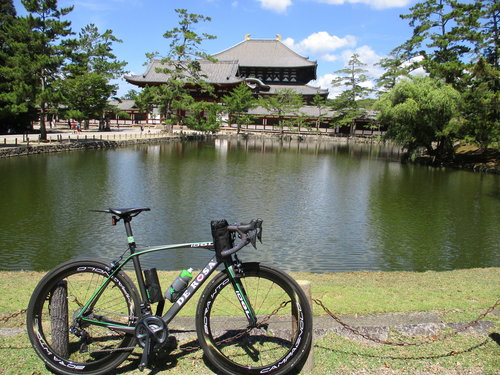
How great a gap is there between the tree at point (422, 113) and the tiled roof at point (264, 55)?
32.1 meters

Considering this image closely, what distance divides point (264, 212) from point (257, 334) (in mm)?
10338

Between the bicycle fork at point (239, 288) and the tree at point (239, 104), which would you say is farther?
the tree at point (239, 104)

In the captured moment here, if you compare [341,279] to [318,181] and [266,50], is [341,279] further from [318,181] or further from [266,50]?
[266,50]

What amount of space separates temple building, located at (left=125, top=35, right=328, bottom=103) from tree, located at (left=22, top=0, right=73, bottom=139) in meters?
28.3

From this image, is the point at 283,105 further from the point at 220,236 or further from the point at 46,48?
the point at 220,236

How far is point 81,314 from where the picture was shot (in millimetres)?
3162

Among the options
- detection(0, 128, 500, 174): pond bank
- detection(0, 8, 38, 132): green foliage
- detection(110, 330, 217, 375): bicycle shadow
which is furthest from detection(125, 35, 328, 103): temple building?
detection(110, 330, 217, 375): bicycle shadow

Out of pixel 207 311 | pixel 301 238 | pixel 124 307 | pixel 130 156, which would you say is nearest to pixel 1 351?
pixel 124 307

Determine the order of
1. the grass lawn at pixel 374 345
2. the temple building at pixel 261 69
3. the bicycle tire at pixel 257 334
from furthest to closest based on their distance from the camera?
1. the temple building at pixel 261 69
2. the grass lawn at pixel 374 345
3. the bicycle tire at pixel 257 334

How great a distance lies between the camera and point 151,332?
117 inches

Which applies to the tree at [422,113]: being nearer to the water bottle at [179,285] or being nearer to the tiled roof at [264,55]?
the water bottle at [179,285]

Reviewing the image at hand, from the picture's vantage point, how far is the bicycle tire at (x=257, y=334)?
2928 mm

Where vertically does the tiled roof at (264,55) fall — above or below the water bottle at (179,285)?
above

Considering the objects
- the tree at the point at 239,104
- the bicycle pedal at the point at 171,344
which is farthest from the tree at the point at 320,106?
the bicycle pedal at the point at 171,344
